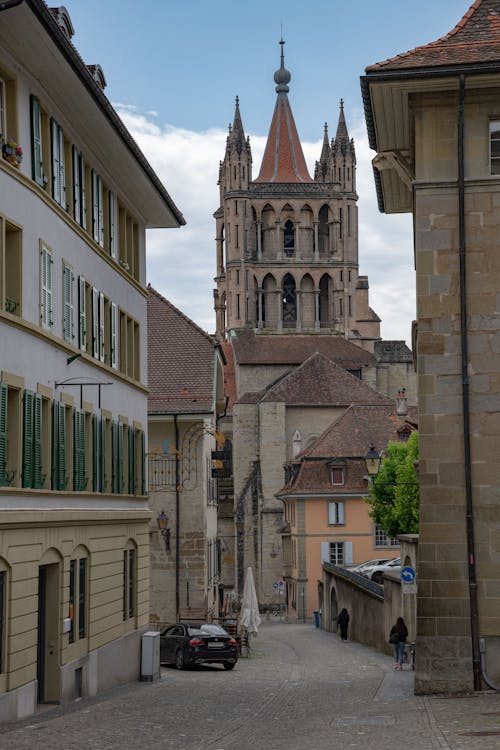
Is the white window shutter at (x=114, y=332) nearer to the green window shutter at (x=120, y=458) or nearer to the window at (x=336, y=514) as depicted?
the green window shutter at (x=120, y=458)

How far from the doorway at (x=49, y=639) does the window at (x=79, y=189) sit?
587 cm

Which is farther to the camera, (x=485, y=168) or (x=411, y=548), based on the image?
(x=411, y=548)

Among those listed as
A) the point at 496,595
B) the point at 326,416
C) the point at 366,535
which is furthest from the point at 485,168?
the point at 326,416

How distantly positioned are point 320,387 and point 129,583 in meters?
67.4

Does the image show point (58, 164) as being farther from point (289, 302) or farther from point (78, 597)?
point (289, 302)

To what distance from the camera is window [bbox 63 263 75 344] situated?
2158 cm

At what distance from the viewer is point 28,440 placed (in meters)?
18.9

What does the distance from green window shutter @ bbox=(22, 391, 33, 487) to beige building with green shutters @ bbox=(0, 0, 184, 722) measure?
3 cm

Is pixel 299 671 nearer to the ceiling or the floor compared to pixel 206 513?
nearer to the floor

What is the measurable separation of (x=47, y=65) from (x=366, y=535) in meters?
56.1

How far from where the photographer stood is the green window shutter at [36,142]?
19.5m

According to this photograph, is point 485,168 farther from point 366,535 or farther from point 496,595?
point 366,535

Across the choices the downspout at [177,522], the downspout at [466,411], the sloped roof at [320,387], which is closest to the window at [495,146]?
the downspout at [466,411]

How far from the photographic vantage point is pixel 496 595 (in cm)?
2017
